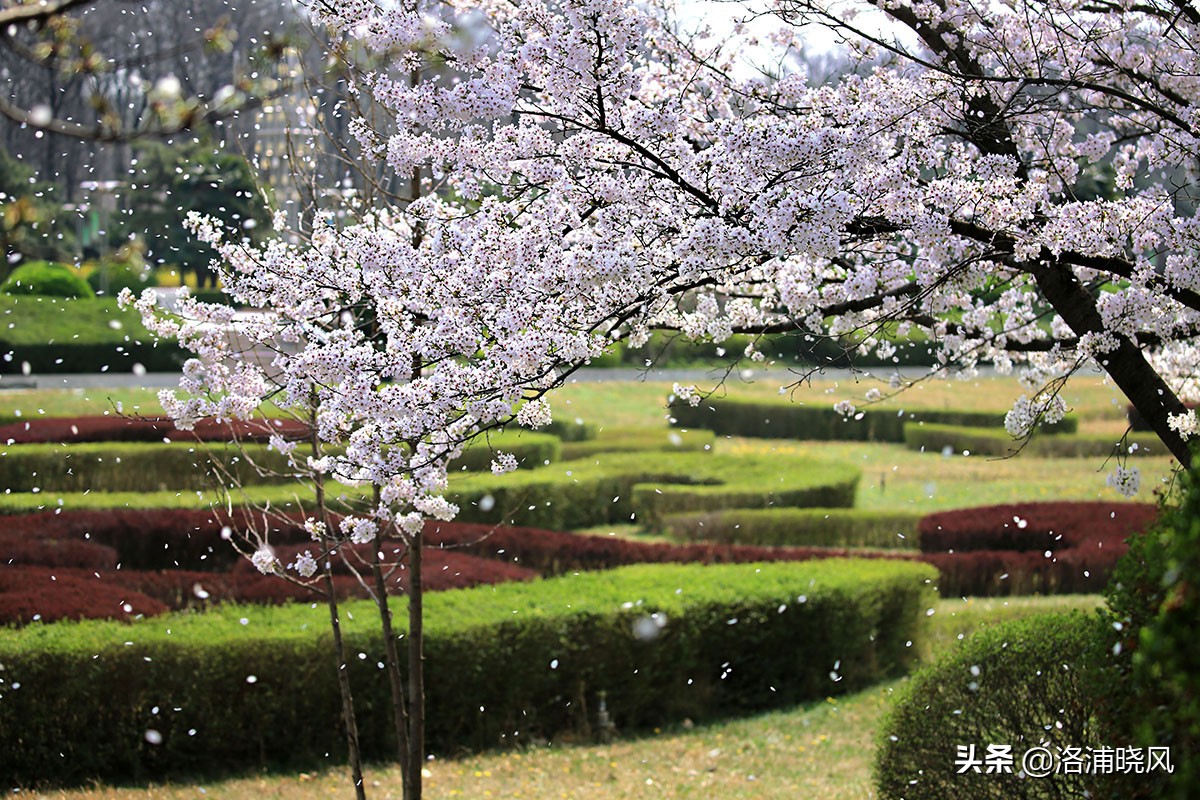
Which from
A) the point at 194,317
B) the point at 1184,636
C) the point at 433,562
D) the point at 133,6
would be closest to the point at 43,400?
the point at 433,562

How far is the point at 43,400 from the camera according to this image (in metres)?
16.2

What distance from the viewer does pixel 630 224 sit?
3.99m

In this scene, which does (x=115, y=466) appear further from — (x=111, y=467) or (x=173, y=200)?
(x=173, y=200)

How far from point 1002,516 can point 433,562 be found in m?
5.28

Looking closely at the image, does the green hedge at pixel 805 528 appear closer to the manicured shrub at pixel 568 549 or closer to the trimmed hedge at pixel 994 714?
the manicured shrub at pixel 568 549

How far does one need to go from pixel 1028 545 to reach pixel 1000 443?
5.11m

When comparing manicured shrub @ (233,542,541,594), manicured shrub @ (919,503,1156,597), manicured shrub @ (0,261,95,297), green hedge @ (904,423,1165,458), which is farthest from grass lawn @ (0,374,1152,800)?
manicured shrub @ (0,261,95,297)

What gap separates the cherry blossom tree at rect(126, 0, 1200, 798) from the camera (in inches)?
147

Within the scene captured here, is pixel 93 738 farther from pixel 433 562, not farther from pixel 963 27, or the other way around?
pixel 963 27

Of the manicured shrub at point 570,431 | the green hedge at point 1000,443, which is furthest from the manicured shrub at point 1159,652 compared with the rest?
the green hedge at point 1000,443

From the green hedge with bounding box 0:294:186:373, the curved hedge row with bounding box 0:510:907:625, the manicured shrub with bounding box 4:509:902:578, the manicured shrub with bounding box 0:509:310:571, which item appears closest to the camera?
the curved hedge row with bounding box 0:510:907:625

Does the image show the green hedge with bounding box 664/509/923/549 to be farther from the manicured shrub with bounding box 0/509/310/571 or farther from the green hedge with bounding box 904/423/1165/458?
the green hedge with bounding box 904/423/1165/458

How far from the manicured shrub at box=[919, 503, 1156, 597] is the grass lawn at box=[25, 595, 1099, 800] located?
2440 millimetres

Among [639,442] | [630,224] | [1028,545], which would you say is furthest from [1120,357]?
[639,442]
